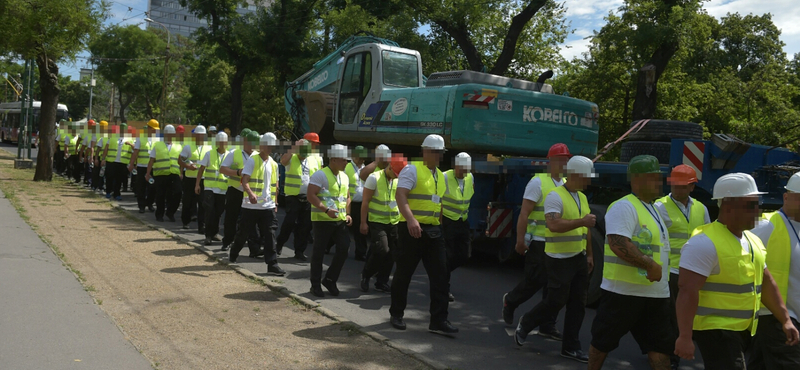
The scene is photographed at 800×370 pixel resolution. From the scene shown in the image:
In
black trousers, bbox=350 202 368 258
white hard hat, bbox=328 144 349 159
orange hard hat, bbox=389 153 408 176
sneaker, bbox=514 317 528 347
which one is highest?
white hard hat, bbox=328 144 349 159

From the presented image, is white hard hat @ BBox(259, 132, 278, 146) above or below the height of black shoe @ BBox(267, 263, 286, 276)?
above

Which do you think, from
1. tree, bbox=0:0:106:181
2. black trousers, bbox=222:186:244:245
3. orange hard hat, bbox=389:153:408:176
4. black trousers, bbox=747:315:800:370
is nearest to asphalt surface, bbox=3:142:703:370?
black trousers, bbox=222:186:244:245

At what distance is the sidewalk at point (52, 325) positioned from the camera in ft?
17.2

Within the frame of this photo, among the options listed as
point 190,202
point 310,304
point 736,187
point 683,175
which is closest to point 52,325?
point 310,304

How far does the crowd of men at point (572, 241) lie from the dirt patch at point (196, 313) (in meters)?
0.71

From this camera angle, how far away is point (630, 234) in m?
4.59

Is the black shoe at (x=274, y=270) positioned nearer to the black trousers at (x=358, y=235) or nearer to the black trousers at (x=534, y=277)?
the black trousers at (x=358, y=235)

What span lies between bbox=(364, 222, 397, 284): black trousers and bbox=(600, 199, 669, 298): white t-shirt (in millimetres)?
3856

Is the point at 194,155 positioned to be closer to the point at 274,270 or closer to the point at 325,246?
the point at 274,270

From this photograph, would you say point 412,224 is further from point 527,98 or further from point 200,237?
point 200,237

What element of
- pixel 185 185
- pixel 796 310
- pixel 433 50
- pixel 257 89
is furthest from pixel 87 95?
pixel 796 310

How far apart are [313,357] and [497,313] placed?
2706 millimetres

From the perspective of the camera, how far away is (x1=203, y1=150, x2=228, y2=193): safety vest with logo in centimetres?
1153

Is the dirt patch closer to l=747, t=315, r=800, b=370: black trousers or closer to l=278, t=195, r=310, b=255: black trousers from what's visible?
l=278, t=195, r=310, b=255: black trousers
